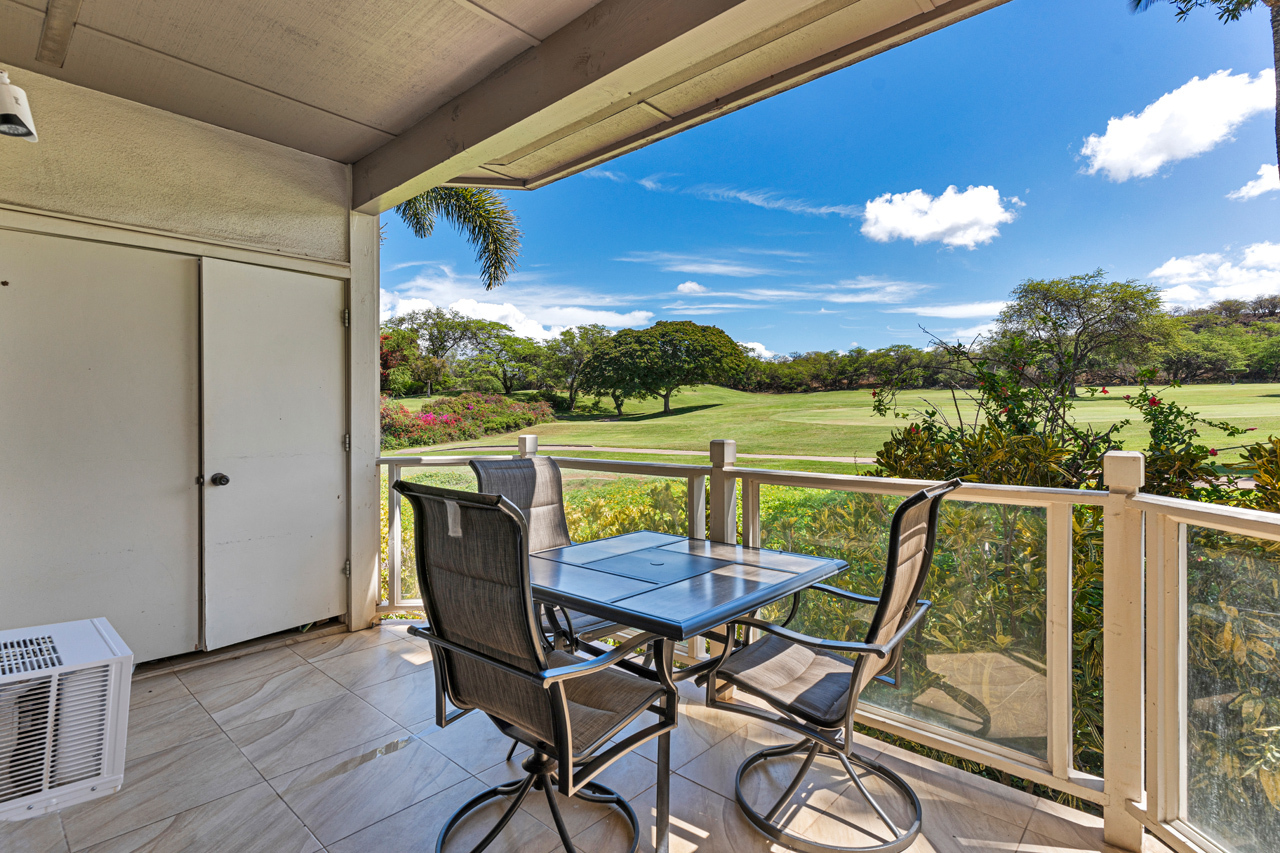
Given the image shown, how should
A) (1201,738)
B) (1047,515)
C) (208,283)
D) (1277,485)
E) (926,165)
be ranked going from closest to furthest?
(1201,738), (1047,515), (1277,485), (208,283), (926,165)

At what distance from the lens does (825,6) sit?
2.20 meters

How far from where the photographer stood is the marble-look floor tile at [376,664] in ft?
10.4

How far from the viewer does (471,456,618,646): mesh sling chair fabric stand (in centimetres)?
281

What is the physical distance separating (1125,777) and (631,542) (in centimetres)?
189

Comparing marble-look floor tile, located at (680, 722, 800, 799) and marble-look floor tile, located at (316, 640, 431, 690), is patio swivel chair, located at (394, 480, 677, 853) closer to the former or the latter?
marble-look floor tile, located at (680, 722, 800, 799)

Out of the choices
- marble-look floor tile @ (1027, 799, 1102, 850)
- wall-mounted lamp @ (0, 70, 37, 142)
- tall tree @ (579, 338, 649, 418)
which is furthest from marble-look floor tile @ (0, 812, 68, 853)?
tall tree @ (579, 338, 649, 418)

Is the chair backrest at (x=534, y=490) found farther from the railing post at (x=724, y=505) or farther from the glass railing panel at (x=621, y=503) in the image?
the railing post at (x=724, y=505)

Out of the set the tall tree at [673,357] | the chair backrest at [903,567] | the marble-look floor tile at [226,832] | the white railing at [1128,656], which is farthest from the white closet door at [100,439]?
the tall tree at [673,357]

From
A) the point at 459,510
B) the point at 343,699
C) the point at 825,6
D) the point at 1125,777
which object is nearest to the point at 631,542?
the point at 459,510

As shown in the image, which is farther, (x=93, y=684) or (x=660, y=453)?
(x=660, y=453)

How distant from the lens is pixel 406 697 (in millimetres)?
2947

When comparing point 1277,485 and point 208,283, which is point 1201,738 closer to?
point 1277,485

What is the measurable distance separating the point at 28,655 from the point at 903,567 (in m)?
2.10

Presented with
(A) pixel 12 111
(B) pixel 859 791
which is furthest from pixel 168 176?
(B) pixel 859 791
